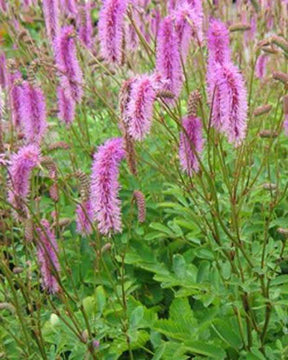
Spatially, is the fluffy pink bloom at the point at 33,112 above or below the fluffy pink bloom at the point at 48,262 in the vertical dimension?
above

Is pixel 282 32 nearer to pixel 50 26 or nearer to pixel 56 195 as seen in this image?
pixel 50 26

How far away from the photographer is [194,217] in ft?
7.33

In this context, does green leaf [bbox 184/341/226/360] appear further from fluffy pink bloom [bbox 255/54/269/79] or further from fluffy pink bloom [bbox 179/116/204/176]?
fluffy pink bloom [bbox 255/54/269/79]

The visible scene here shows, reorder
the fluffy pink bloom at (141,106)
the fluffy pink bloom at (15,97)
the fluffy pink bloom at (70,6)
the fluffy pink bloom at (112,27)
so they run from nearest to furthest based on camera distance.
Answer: the fluffy pink bloom at (141,106)
the fluffy pink bloom at (112,27)
the fluffy pink bloom at (15,97)
the fluffy pink bloom at (70,6)

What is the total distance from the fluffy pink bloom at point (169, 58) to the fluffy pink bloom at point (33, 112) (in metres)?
0.48

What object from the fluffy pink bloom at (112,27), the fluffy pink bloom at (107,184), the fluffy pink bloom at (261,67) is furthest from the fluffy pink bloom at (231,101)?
the fluffy pink bloom at (261,67)

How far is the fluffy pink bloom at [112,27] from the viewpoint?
2072mm

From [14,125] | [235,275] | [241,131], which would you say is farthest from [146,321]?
[14,125]

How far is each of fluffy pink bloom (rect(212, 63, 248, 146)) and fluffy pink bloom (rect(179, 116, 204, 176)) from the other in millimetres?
Answer: 148

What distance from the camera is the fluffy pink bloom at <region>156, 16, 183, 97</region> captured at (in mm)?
2000

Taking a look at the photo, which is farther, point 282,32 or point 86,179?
point 282,32

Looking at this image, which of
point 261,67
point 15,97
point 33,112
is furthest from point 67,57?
point 261,67

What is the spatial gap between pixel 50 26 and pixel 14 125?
0.43 m

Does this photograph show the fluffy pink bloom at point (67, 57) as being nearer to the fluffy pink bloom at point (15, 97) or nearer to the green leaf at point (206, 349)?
the fluffy pink bloom at point (15, 97)
